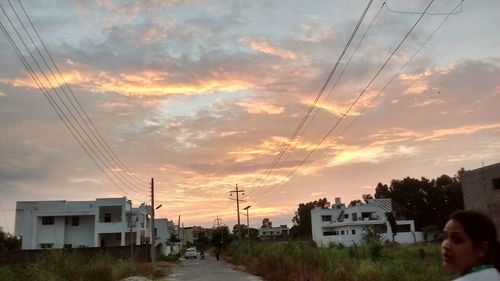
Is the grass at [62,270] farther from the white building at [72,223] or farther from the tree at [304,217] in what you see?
the tree at [304,217]

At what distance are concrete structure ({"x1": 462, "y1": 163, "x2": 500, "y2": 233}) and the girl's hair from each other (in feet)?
135

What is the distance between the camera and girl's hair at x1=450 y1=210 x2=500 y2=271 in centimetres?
218

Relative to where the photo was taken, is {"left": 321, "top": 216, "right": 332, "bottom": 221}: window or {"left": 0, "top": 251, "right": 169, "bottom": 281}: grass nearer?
{"left": 0, "top": 251, "right": 169, "bottom": 281}: grass

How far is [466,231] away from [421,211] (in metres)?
99.4

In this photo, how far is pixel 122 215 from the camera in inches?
2562

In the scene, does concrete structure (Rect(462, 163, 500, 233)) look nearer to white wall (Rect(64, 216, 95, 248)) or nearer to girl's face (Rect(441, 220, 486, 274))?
girl's face (Rect(441, 220, 486, 274))

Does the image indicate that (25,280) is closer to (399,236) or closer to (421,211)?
(399,236)

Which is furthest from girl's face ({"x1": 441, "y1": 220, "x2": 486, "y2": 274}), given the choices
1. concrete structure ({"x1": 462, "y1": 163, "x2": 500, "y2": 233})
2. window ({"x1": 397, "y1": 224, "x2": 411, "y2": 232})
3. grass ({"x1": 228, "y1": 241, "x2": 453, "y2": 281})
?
window ({"x1": 397, "y1": 224, "x2": 411, "y2": 232})

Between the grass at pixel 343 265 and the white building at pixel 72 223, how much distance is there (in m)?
34.1

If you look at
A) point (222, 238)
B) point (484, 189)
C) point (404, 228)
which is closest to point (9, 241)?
point (222, 238)

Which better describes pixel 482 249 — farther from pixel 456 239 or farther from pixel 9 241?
pixel 9 241

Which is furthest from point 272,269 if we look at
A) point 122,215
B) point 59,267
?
point 122,215

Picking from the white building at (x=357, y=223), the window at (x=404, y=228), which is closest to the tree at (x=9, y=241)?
the white building at (x=357, y=223)

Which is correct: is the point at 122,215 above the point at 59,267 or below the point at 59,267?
above
